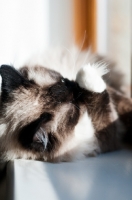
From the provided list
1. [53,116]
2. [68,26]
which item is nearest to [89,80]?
[53,116]

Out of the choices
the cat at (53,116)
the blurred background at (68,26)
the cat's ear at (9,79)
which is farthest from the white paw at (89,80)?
the blurred background at (68,26)

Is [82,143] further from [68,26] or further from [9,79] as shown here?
[68,26]

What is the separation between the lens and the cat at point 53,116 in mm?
984

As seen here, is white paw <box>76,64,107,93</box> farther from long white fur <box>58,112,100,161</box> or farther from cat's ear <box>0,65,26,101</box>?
cat's ear <box>0,65,26,101</box>

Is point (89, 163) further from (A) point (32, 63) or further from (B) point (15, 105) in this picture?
(A) point (32, 63)

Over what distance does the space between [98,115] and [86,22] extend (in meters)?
1.04

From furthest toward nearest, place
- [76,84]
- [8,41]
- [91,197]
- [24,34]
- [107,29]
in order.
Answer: [107,29]
[24,34]
[8,41]
[76,84]
[91,197]

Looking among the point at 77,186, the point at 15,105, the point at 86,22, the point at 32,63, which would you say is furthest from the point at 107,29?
the point at 77,186

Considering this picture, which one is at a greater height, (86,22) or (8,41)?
(86,22)

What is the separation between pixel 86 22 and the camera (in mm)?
2051

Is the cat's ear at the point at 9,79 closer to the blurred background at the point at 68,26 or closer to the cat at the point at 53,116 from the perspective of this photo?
the cat at the point at 53,116

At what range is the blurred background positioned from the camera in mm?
1631

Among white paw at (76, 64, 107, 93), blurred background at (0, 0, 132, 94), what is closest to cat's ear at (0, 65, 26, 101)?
white paw at (76, 64, 107, 93)

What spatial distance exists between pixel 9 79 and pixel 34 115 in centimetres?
13
